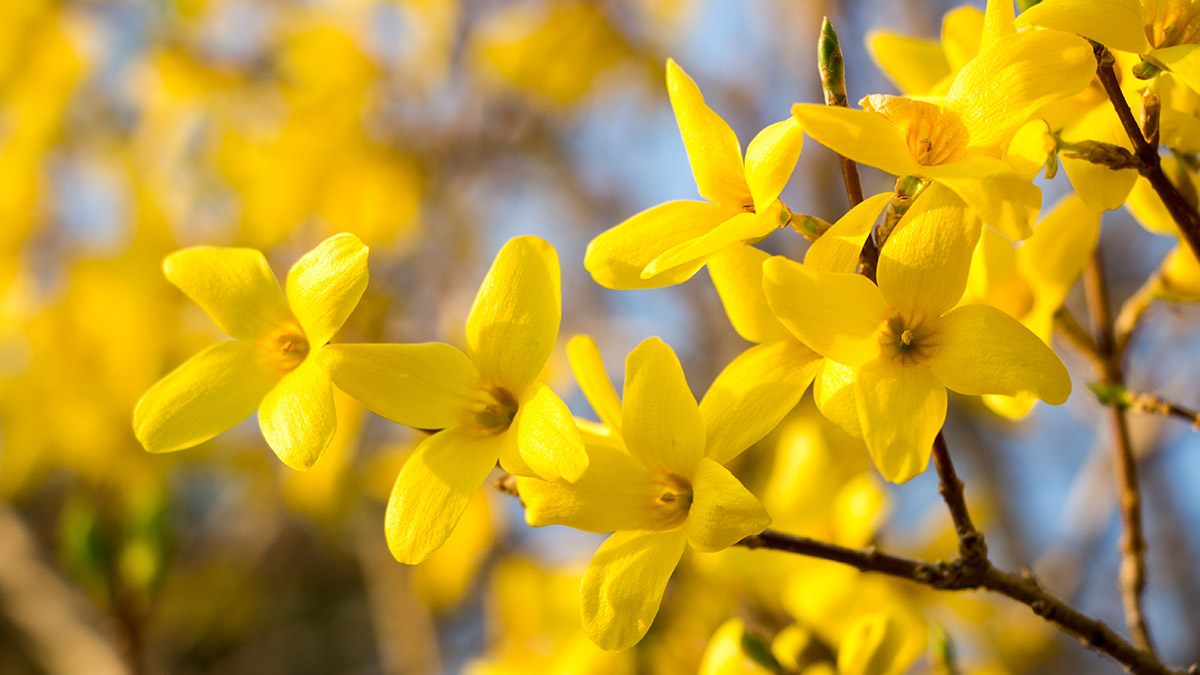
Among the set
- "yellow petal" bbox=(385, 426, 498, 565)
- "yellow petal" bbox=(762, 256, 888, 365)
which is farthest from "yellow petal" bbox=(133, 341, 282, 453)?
"yellow petal" bbox=(762, 256, 888, 365)

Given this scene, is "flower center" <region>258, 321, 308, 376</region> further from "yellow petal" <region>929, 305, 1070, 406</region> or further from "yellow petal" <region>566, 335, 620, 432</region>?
"yellow petal" <region>929, 305, 1070, 406</region>

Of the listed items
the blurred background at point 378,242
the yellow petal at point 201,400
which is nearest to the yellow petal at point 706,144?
the yellow petal at point 201,400

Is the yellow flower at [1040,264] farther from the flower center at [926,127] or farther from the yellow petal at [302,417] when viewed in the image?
the yellow petal at [302,417]

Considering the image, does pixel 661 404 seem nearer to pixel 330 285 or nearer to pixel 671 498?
pixel 671 498

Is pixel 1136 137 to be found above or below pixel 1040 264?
A: above

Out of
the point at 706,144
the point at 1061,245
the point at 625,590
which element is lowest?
the point at 625,590

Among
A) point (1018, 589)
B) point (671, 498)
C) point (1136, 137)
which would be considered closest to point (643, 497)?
point (671, 498)
